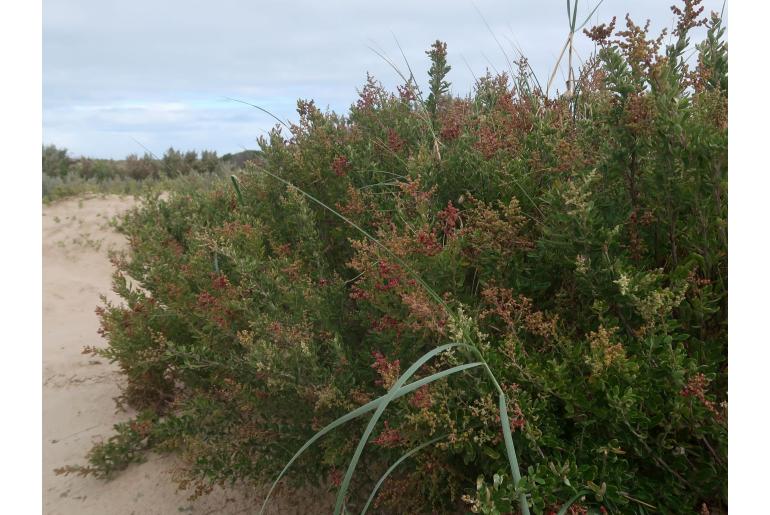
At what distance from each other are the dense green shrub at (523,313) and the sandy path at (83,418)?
1.19 ft

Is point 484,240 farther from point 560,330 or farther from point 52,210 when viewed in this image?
point 52,210

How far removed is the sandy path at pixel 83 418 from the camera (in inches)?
134

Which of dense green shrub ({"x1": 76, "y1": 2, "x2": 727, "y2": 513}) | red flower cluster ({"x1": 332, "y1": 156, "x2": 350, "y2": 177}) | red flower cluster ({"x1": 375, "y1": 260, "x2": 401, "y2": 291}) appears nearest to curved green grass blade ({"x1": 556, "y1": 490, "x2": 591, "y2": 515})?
dense green shrub ({"x1": 76, "y1": 2, "x2": 727, "y2": 513})

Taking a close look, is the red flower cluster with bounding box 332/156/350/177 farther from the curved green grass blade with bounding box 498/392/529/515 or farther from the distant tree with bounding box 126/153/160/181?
the distant tree with bounding box 126/153/160/181

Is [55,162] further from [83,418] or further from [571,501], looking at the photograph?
[571,501]

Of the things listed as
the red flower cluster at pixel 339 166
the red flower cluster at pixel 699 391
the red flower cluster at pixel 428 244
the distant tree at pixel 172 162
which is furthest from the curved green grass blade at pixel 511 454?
the distant tree at pixel 172 162

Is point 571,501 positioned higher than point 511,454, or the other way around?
point 511,454

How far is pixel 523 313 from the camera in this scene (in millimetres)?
2340

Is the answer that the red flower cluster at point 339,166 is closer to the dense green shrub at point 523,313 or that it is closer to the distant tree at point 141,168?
the dense green shrub at point 523,313

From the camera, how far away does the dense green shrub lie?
6.47 ft

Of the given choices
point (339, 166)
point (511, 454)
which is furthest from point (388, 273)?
point (339, 166)

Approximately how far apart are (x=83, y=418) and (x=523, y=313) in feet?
11.1

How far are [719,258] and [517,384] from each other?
28.9 inches

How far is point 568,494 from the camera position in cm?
191
